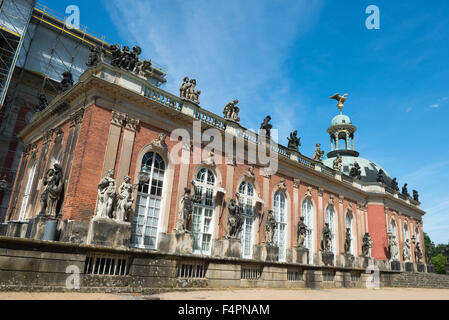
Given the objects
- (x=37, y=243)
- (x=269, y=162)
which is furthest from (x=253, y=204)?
(x=37, y=243)

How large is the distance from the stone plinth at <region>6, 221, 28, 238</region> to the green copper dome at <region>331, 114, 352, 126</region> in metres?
30.5

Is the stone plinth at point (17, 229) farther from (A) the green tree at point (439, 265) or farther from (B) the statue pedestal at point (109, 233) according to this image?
(A) the green tree at point (439, 265)

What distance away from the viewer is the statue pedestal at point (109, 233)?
11248mm

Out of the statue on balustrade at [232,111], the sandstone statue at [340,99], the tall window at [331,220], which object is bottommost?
the tall window at [331,220]

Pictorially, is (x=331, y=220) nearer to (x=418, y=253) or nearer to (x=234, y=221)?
(x=234, y=221)

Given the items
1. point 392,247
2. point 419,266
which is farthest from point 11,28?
point 419,266

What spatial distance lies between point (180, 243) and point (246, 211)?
16.3ft

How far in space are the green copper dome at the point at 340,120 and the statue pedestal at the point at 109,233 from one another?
95.7 ft

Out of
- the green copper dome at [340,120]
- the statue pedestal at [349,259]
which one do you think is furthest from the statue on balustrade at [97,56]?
the green copper dome at [340,120]

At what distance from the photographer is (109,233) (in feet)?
37.7

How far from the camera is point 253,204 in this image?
17.9 m

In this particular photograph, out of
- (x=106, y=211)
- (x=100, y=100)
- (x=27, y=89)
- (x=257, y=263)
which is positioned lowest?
(x=257, y=263)
